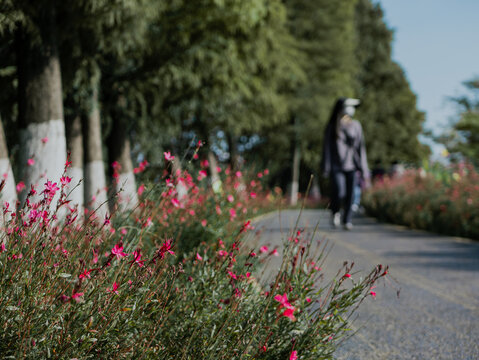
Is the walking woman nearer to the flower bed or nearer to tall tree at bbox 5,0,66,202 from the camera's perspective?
the flower bed

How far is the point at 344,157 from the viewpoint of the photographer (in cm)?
950

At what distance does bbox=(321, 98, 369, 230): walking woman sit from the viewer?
948 cm

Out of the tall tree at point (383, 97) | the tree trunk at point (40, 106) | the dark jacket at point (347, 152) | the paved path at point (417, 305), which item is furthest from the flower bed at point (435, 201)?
the tall tree at point (383, 97)

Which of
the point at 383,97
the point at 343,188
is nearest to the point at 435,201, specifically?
the point at 343,188

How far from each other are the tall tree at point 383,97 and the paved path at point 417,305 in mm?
29041

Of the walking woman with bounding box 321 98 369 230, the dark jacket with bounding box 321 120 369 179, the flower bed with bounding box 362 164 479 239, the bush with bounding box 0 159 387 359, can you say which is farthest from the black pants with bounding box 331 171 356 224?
the bush with bounding box 0 159 387 359

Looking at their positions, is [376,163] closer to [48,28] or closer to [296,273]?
[48,28]

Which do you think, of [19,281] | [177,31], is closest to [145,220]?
[19,281]

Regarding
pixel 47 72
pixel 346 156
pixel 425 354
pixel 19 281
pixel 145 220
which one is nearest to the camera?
pixel 19 281

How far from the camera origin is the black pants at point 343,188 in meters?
9.46

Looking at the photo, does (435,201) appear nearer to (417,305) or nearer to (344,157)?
(344,157)

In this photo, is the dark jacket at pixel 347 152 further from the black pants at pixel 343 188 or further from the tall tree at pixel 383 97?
the tall tree at pixel 383 97

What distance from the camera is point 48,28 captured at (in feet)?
23.9

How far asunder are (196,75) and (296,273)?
9935 mm
